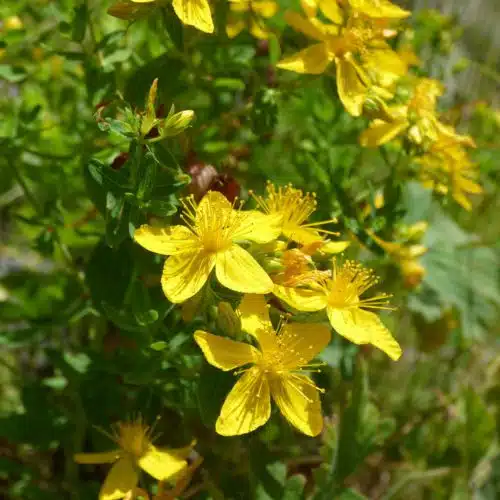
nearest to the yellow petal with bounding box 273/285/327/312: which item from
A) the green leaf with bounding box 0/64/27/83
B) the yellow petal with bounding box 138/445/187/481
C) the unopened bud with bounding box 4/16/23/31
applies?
the yellow petal with bounding box 138/445/187/481

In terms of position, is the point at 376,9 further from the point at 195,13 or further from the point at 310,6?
the point at 195,13

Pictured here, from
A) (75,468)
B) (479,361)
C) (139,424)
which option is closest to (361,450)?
(139,424)

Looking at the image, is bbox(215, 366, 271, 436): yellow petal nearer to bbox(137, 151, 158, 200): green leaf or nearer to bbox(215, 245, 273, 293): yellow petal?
bbox(215, 245, 273, 293): yellow petal

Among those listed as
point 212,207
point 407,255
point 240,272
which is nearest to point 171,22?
point 212,207

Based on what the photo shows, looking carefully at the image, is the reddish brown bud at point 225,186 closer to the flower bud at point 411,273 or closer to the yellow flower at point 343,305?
the yellow flower at point 343,305

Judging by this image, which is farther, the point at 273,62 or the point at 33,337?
the point at 273,62

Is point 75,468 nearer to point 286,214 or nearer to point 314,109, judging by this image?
point 286,214

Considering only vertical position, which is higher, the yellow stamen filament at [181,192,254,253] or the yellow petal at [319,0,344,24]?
the yellow petal at [319,0,344,24]
